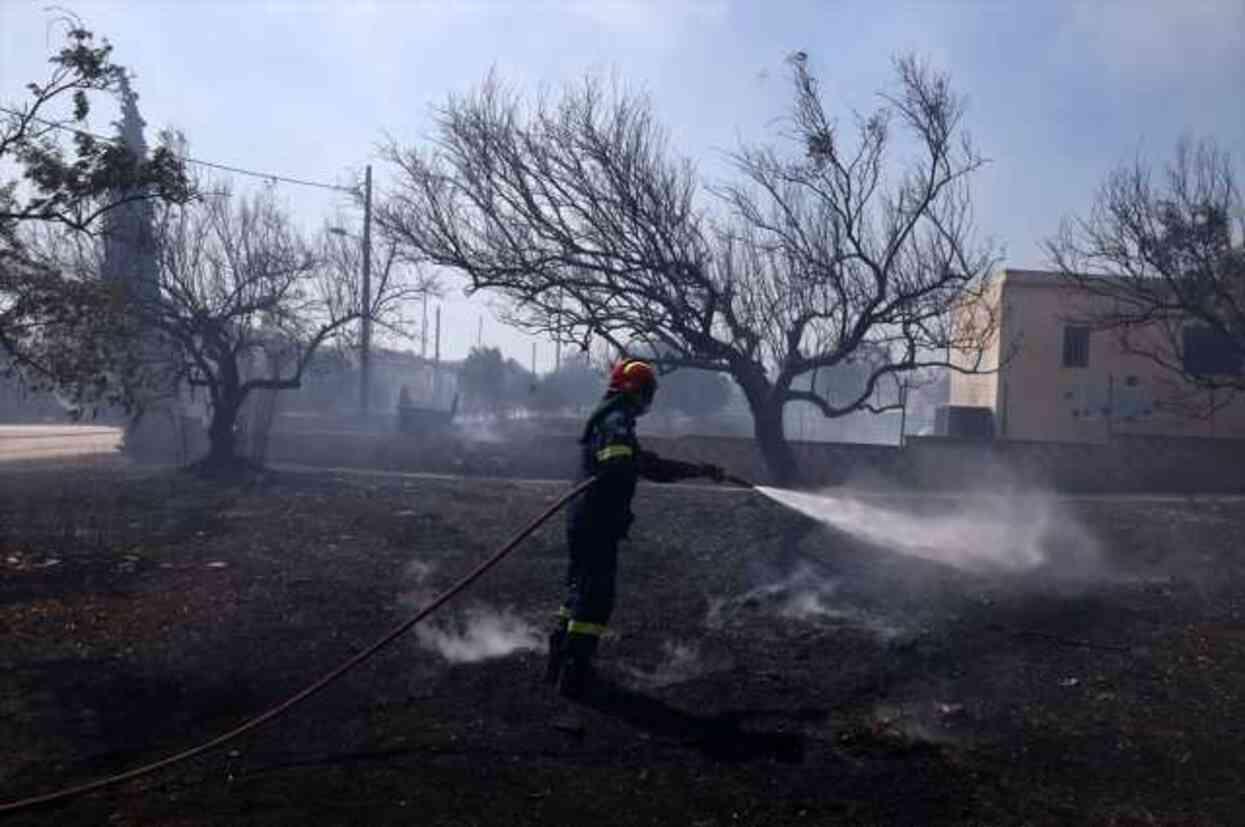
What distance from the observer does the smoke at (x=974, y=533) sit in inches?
432

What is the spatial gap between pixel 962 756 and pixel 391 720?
2969 millimetres

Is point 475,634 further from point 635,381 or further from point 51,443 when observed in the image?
point 51,443

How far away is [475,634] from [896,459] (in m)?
14.5

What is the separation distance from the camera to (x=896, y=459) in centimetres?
2098

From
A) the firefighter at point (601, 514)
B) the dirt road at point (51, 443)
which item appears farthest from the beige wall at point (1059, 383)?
the firefighter at point (601, 514)

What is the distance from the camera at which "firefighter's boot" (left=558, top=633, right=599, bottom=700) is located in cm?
644

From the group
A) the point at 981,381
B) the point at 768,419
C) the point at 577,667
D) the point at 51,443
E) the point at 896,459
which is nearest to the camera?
the point at 577,667

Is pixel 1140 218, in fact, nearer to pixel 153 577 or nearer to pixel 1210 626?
pixel 1210 626

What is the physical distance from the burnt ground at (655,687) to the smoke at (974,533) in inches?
15.1

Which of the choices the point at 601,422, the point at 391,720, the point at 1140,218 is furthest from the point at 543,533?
the point at 1140,218

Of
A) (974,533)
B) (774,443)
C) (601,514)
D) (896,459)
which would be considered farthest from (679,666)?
(896,459)

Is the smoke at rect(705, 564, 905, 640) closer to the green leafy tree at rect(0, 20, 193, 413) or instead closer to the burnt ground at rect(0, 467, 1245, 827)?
the burnt ground at rect(0, 467, 1245, 827)

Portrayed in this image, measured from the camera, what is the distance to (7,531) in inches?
464

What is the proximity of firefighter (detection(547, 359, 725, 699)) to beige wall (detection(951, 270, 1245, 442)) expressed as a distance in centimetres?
2340
